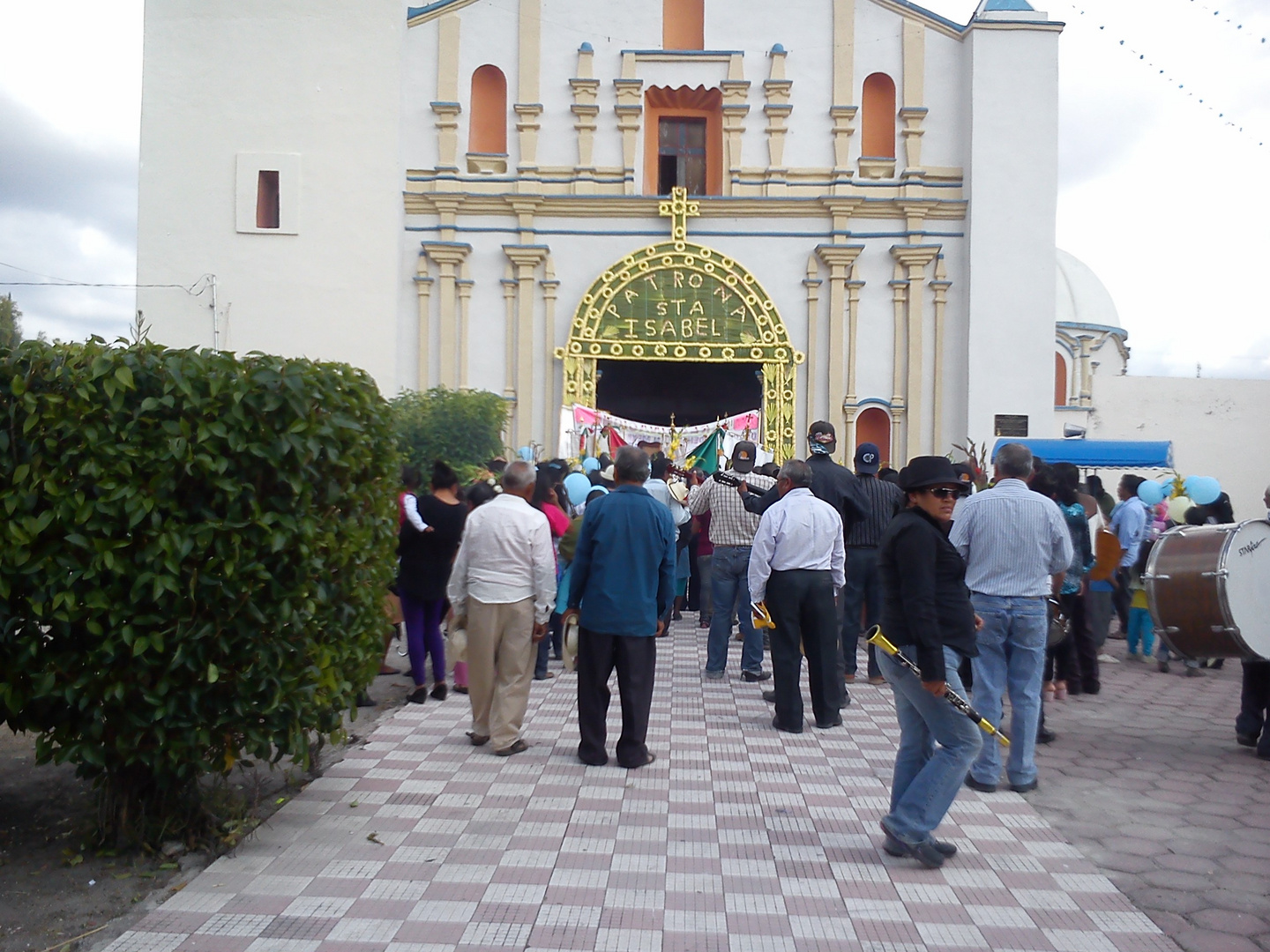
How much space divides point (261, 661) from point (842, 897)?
2.64 m

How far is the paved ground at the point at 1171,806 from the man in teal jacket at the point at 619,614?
2.30 m

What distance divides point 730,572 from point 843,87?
1239 centimetres

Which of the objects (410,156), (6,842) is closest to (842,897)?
(6,842)

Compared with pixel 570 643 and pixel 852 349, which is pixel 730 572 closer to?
pixel 570 643

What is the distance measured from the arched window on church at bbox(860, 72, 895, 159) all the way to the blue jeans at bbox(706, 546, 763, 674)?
1205 centimetres

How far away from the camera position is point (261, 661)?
15.6 ft

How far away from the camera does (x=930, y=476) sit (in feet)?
16.3

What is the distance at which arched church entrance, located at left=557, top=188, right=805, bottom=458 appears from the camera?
1862cm

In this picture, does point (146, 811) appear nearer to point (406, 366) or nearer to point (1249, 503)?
point (406, 366)

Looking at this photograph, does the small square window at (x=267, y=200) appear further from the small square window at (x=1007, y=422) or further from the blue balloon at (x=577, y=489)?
the small square window at (x=1007, y=422)

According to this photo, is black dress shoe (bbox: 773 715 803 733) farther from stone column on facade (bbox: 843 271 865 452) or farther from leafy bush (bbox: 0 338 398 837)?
stone column on facade (bbox: 843 271 865 452)

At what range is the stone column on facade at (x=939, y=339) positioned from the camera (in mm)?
18703

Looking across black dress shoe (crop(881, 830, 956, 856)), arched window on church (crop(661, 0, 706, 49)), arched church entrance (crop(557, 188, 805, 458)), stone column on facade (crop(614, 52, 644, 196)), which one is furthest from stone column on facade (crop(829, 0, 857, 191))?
black dress shoe (crop(881, 830, 956, 856))

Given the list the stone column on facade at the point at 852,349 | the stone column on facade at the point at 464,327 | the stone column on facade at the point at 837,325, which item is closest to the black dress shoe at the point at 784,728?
the stone column on facade at the point at 852,349
